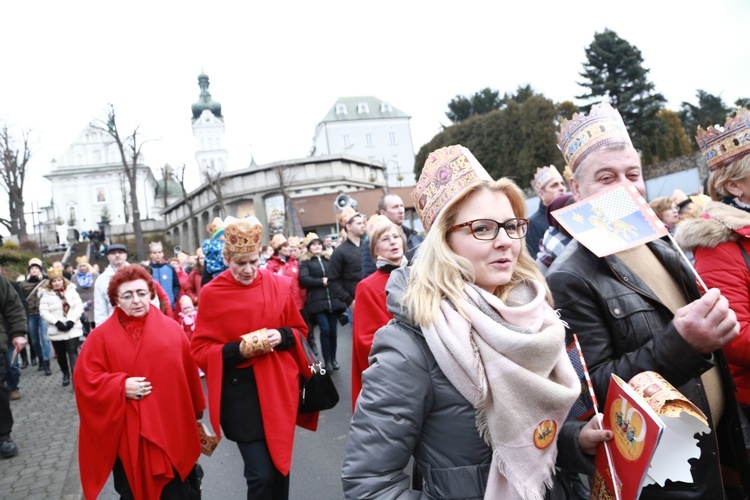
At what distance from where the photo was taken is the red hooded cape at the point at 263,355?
396 centimetres

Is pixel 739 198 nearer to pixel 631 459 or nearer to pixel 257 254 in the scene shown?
pixel 631 459

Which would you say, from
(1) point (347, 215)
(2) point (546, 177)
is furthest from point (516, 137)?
(2) point (546, 177)

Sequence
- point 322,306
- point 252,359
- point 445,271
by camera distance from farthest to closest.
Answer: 1. point 322,306
2. point 252,359
3. point 445,271

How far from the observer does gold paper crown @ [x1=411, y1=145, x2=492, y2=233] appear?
210 centimetres

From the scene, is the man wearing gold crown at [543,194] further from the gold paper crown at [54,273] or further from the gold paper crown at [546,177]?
the gold paper crown at [54,273]

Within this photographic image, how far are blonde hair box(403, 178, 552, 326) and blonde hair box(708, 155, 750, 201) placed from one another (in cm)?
129

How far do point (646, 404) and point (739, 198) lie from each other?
1.75 meters

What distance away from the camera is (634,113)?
39750mm

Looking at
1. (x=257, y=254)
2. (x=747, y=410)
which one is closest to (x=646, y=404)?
(x=747, y=410)

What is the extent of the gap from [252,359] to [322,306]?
4.80 meters

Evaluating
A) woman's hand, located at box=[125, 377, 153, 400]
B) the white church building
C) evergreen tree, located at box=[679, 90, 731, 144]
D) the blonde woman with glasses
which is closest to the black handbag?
woman's hand, located at box=[125, 377, 153, 400]

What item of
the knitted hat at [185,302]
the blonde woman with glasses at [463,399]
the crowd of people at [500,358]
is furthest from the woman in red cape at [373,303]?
the knitted hat at [185,302]

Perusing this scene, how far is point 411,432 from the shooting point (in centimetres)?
184

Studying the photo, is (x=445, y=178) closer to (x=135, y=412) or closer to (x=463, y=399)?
(x=463, y=399)
